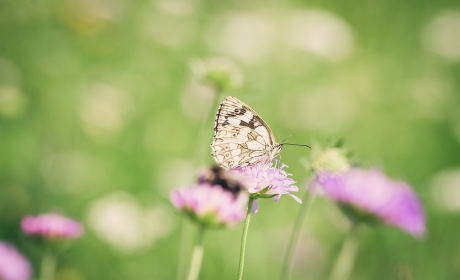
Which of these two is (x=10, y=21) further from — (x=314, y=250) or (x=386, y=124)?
(x=386, y=124)

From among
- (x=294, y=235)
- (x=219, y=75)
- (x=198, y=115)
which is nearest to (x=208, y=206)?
(x=294, y=235)

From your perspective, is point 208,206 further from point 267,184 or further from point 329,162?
point 329,162

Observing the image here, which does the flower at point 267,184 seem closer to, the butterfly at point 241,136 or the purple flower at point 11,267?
the butterfly at point 241,136

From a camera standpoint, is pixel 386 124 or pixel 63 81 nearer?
pixel 63 81

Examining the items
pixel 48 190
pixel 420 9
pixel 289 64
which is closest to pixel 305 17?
pixel 289 64

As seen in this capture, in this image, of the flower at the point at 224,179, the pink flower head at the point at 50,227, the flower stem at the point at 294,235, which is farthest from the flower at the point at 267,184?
the pink flower head at the point at 50,227

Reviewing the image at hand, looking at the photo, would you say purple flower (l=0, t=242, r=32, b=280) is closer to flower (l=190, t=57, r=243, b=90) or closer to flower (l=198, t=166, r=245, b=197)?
flower (l=198, t=166, r=245, b=197)
